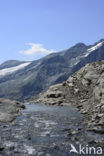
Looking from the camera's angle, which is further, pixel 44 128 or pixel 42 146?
pixel 44 128

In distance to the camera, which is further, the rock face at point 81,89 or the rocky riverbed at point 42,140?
the rock face at point 81,89

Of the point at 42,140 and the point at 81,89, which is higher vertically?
the point at 81,89

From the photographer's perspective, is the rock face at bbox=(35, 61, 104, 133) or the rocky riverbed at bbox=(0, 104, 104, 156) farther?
the rock face at bbox=(35, 61, 104, 133)

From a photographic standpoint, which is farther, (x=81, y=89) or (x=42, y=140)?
(x=81, y=89)

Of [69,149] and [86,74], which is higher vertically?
[86,74]

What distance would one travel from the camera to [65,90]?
12681cm

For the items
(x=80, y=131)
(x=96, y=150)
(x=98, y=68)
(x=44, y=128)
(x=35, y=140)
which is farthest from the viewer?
(x=98, y=68)

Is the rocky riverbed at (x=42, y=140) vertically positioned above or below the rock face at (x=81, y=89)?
below

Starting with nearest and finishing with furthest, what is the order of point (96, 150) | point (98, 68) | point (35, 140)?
point (96, 150), point (35, 140), point (98, 68)

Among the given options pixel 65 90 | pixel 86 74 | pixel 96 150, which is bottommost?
pixel 96 150

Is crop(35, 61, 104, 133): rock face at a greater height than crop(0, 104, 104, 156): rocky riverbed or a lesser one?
greater

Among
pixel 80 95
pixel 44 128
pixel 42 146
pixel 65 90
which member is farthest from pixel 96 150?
pixel 65 90

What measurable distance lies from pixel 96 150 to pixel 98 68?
95.1m

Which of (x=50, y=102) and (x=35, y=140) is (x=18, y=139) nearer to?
(x=35, y=140)
